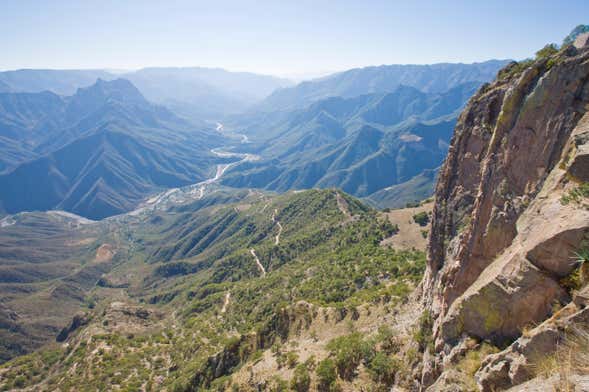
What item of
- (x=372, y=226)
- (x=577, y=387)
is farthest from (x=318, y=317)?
(x=372, y=226)

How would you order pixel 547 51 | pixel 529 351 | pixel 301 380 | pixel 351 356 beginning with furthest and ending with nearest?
pixel 301 380
pixel 351 356
pixel 547 51
pixel 529 351

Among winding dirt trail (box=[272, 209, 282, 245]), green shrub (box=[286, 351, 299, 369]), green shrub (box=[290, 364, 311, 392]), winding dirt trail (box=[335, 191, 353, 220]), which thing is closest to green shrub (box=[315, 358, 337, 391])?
green shrub (box=[290, 364, 311, 392])

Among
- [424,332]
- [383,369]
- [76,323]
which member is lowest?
[76,323]

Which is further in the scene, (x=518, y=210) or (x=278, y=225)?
(x=278, y=225)

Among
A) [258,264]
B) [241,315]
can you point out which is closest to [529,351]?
[241,315]

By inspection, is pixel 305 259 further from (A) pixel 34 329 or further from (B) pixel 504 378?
(A) pixel 34 329

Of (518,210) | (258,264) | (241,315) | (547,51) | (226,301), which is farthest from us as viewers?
(258,264)

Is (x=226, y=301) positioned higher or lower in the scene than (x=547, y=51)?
lower

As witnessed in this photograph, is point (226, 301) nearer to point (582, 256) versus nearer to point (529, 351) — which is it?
point (529, 351)
